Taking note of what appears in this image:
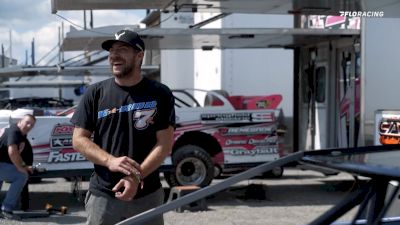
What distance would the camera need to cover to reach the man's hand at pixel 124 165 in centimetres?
393

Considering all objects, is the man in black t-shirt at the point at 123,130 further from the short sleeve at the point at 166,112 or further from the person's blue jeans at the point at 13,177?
the person's blue jeans at the point at 13,177

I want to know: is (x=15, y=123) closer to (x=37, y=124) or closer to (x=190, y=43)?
(x=37, y=124)

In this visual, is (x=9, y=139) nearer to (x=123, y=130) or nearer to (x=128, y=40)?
(x=123, y=130)

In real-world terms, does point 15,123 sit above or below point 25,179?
above

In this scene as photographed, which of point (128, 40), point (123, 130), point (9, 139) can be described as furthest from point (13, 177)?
point (128, 40)

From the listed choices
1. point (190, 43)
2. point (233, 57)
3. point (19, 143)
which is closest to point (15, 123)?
point (19, 143)

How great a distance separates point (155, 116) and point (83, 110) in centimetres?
44

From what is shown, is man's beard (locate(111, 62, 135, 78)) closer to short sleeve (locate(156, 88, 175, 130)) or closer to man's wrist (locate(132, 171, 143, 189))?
short sleeve (locate(156, 88, 175, 130))

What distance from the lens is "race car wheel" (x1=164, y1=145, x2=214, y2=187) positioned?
10852 millimetres

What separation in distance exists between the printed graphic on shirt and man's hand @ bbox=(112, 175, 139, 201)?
35 cm

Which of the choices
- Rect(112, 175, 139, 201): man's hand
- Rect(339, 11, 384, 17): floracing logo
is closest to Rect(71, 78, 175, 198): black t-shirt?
Rect(112, 175, 139, 201): man's hand

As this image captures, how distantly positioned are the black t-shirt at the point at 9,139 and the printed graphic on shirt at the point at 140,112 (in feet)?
17.2

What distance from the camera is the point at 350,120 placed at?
1169 cm

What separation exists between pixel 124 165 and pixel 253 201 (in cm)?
689
